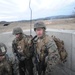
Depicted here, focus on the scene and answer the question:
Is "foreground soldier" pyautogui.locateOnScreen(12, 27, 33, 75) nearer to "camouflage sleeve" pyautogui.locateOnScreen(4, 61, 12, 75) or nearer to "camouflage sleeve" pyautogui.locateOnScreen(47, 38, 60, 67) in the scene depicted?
"camouflage sleeve" pyautogui.locateOnScreen(4, 61, 12, 75)

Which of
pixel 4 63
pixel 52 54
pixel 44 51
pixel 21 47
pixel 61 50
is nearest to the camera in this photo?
pixel 52 54

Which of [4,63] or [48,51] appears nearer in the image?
[48,51]

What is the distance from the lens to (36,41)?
467 cm

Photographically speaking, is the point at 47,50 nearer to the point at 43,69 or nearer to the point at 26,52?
the point at 43,69

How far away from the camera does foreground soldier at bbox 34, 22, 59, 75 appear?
14.1ft

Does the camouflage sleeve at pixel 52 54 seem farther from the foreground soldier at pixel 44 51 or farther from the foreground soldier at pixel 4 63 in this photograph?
the foreground soldier at pixel 4 63

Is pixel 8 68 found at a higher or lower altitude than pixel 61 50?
lower

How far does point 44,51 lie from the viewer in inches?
176

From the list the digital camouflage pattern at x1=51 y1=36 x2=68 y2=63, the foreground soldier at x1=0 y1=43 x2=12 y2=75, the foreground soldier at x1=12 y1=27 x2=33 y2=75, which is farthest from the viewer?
the foreground soldier at x1=12 y1=27 x2=33 y2=75

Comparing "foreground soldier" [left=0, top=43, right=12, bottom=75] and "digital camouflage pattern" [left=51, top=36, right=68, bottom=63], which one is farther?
"digital camouflage pattern" [left=51, top=36, right=68, bottom=63]

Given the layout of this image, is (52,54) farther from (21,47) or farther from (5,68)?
(21,47)

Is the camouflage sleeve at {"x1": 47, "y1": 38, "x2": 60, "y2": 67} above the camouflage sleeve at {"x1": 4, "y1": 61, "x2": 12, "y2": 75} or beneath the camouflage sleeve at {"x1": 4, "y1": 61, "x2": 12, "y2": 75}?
above

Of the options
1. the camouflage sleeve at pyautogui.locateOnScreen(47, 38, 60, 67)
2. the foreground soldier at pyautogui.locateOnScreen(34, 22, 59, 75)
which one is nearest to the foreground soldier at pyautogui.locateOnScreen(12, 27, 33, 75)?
the foreground soldier at pyautogui.locateOnScreen(34, 22, 59, 75)

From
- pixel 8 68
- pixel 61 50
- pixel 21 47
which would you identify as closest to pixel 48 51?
pixel 61 50
